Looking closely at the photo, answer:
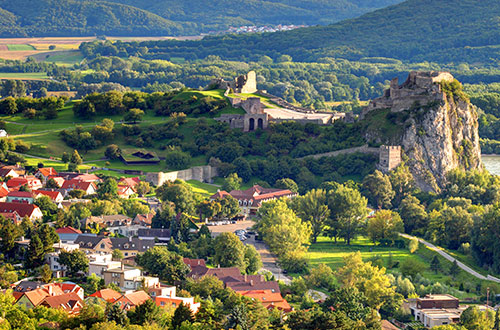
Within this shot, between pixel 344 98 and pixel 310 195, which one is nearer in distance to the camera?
pixel 310 195

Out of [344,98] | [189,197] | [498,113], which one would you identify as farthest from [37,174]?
[344,98]

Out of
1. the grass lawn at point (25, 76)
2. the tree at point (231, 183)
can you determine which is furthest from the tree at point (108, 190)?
the grass lawn at point (25, 76)

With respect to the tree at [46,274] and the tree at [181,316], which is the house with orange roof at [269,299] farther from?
the tree at [46,274]

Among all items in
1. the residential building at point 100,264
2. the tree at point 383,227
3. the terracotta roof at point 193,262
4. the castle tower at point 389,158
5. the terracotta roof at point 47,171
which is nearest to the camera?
the residential building at point 100,264

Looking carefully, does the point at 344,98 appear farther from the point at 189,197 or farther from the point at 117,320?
the point at 117,320

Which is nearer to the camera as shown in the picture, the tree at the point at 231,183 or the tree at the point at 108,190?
the tree at the point at 108,190

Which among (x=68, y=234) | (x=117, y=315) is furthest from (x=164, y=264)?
(x=117, y=315)

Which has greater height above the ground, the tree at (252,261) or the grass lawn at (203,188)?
the grass lawn at (203,188)
